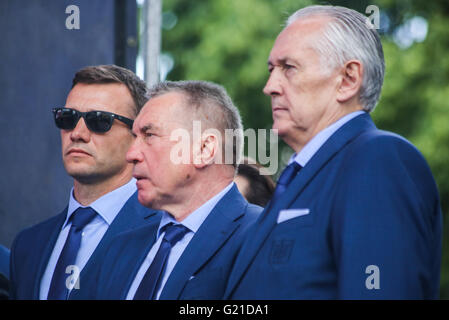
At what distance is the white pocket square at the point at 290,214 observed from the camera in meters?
2.25

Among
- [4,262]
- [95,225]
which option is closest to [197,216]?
[95,225]

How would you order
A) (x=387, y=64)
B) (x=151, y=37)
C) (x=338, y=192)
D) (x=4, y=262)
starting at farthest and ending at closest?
1. (x=387, y=64)
2. (x=151, y=37)
3. (x=4, y=262)
4. (x=338, y=192)

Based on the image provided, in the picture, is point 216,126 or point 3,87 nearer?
point 216,126

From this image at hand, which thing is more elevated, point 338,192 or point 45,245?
point 338,192

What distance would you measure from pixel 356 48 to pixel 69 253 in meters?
1.55

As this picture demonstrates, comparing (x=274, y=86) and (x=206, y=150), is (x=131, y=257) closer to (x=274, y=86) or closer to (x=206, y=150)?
(x=206, y=150)

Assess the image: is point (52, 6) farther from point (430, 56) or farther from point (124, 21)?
point (430, 56)

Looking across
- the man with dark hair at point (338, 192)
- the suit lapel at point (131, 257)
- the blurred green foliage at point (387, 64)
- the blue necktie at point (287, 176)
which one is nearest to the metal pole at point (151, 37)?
the suit lapel at point (131, 257)

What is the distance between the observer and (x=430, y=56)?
31.8ft

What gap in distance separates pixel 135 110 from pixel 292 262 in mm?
1438

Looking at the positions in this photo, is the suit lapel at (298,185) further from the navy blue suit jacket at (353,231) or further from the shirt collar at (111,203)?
the shirt collar at (111,203)

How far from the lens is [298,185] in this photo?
7.61 feet
